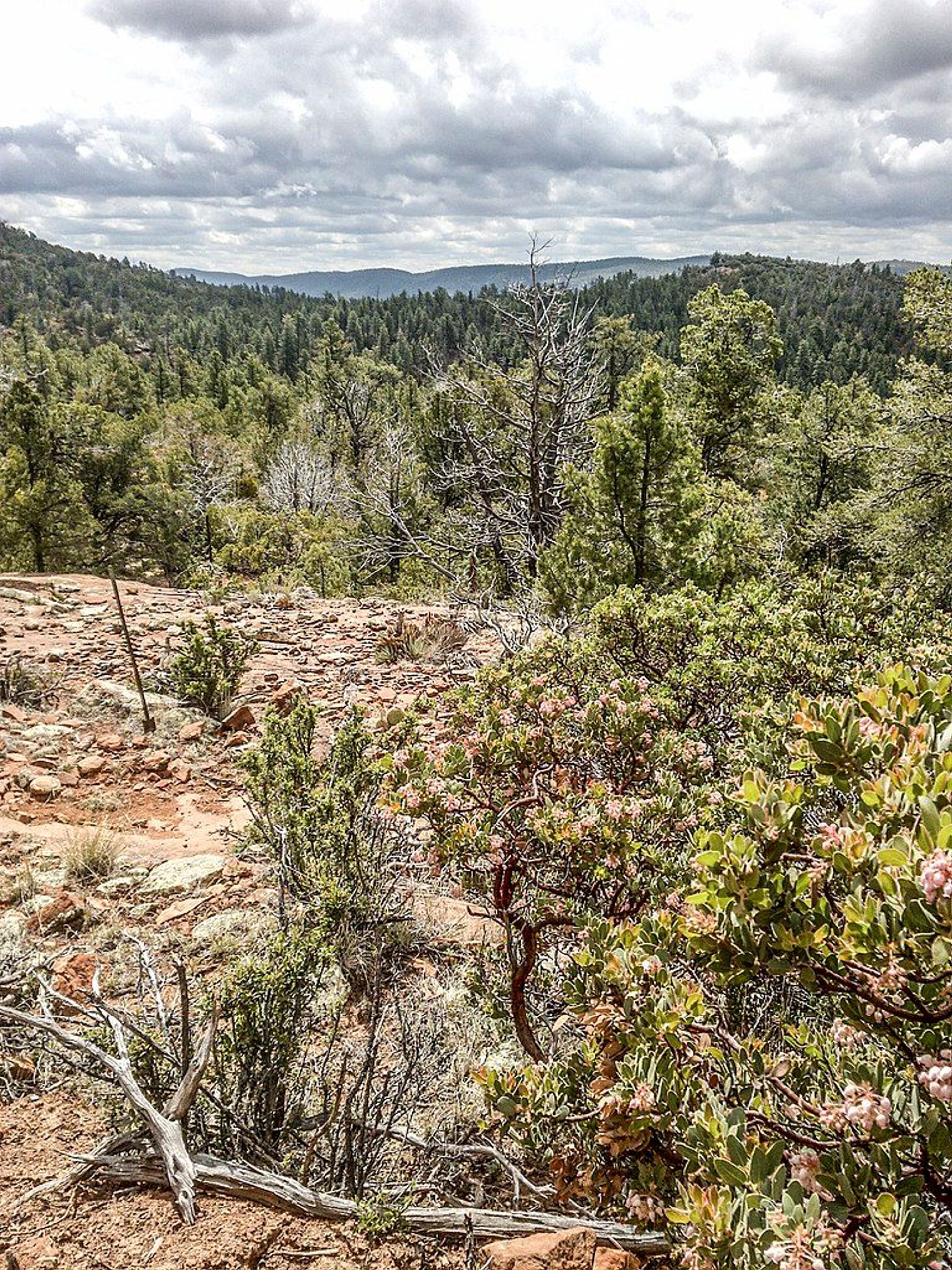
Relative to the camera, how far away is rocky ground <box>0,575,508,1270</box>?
75.4 inches

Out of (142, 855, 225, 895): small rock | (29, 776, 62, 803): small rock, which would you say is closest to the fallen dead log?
(142, 855, 225, 895): small rock

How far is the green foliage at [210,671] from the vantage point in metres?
6.96

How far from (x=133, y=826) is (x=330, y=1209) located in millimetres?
3676

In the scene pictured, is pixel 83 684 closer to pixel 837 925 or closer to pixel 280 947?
pixel 280 947

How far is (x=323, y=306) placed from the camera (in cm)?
13162

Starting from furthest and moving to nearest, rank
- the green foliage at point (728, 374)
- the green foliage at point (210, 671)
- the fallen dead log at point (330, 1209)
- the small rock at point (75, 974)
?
the green foliage at point (728, 374)
the green foliage at point (210, 671)
the small rock at point (75, 974)
the fallen dead log at point (330, 1209)

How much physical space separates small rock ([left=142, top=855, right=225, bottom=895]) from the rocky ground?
0.01 meters

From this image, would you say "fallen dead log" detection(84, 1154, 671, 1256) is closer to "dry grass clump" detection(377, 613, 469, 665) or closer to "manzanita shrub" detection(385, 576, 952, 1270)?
"manzanita shrub" detection(385, 576, 952, 1270)

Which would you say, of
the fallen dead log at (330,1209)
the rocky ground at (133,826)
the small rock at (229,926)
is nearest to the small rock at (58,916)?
the rocky ground at (133,826)

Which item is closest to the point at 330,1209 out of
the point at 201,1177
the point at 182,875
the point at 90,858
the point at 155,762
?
the point at 201,1177

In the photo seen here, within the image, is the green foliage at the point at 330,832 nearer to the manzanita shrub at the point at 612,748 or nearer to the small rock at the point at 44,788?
the manzanita shrub at the point at 612,748

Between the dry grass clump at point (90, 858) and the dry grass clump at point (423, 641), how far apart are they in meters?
4.06

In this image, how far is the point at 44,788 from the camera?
5.36 meters

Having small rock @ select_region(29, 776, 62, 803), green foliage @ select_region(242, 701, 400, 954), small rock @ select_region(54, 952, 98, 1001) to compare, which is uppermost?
green foliage @ select_region(242, 701, 400, 954)
